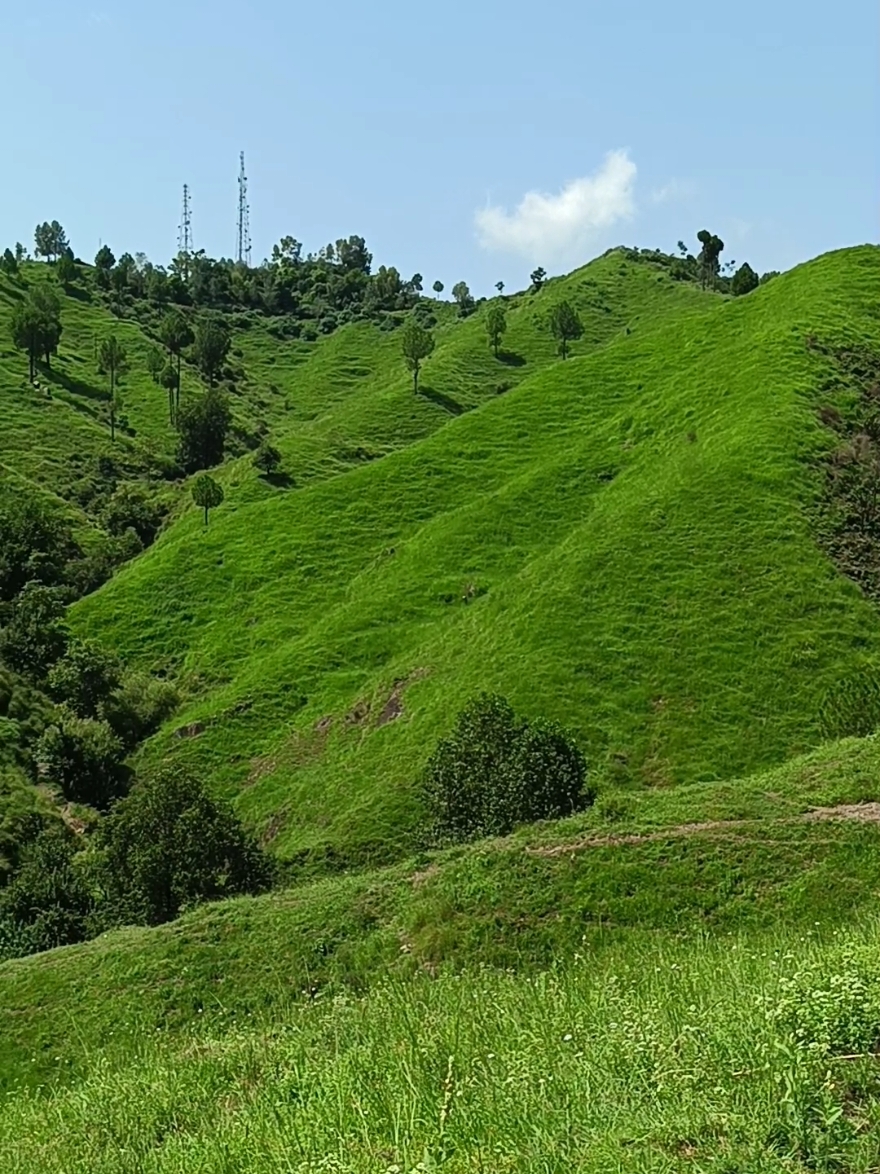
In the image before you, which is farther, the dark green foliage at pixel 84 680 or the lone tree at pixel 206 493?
the lone tree at pixel 206 493

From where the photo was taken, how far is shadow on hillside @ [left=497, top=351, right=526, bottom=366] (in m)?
142

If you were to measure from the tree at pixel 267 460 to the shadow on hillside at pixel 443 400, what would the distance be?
27935mm

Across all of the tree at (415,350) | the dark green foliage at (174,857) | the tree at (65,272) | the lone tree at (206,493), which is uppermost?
the tree at (65,272)

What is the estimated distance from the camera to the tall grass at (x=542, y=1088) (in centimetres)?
635

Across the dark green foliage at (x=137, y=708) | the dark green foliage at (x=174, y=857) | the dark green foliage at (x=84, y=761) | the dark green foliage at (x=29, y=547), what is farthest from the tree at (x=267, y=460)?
the dark green foliage at (x=174, y=857)

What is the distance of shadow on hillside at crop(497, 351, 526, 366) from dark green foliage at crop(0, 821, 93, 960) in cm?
10905

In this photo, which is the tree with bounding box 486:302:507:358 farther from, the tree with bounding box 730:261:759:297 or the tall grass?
the tall grass

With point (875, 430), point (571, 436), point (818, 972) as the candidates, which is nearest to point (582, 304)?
point (571, 436)

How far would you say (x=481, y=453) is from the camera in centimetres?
9188

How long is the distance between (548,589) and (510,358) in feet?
296

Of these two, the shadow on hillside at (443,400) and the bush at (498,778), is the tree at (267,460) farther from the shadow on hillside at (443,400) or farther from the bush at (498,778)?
the bush at (498,778)

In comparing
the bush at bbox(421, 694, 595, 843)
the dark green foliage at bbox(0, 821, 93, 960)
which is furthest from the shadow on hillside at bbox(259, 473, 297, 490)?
the bush at bbox(421, 694, 595, 843)

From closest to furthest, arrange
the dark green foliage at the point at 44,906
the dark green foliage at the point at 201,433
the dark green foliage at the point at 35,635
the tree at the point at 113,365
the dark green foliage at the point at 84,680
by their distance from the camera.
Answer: the dark green foliage at the point at 44,906 → the dark green foliage at the point at 84,680 → the dark green foliage at the point at 35,635 → the dark green foliage at the point at 201,433 → the tree at the point at 113,365

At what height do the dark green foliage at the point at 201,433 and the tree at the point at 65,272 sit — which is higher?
the tree at the point at 65,272
